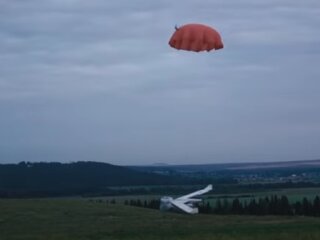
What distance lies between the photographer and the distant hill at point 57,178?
377ft

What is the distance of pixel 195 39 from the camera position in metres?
33.1

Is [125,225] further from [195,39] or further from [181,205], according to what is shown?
[181,205]

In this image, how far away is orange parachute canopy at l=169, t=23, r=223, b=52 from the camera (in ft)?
108

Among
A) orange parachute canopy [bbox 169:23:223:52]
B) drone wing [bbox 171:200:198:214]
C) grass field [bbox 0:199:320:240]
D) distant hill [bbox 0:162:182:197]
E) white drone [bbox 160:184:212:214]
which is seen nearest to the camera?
orange parachute canopy [bbox 169:23:223:52]

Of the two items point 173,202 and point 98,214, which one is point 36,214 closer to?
point 98,214

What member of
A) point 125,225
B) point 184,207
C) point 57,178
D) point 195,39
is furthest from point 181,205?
point 57,178

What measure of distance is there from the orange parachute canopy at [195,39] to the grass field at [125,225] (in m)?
6.67

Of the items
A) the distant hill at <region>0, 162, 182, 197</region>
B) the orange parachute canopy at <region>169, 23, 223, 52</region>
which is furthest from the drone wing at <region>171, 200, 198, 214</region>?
the distant hill at <region>0, 162, 182, 197</region>

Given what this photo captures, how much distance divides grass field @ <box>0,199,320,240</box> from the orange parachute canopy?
21.9 ft

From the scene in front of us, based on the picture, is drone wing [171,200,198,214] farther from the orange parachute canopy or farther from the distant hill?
the distant hill

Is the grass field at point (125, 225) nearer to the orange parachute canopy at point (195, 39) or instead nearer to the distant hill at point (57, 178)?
the orange parachute canopy at point (195, 39)

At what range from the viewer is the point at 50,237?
3550 centimetres

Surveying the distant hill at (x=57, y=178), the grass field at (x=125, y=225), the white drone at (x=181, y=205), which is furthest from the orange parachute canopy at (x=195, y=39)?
the distant hill at (x=57, y=178)

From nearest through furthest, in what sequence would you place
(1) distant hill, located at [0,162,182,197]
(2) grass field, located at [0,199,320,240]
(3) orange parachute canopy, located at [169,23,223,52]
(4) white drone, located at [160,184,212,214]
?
(3) orange parachute canopy, located at [169,23,223,52], (2) grass field, located at [0,199,320,240], (4) white drone, located at [160,184,212,214], (1) distant hill, located at [0,162,182,197]
